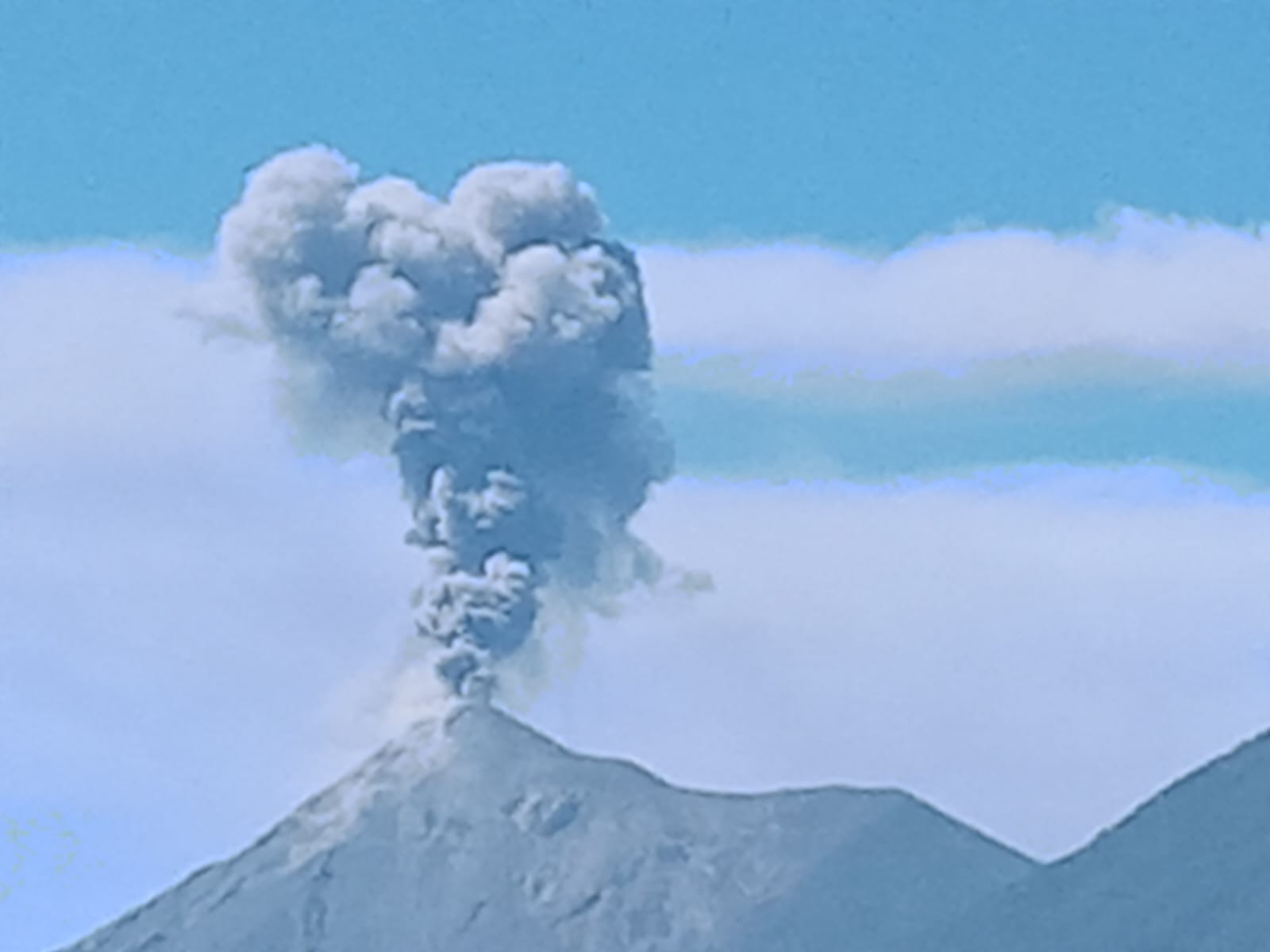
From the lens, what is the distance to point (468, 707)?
189500mm

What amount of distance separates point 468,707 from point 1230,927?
49114 millimetres

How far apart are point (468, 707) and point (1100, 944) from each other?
42.8 meters

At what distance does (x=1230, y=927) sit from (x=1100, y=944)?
8.04 meters

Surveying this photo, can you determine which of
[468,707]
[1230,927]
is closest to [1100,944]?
[1230,927]

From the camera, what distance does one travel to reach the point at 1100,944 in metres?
200

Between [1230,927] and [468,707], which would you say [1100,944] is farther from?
[468,707]

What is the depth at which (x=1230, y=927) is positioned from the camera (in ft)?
650

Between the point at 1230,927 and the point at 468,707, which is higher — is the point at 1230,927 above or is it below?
below

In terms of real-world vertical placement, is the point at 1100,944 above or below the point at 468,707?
below
